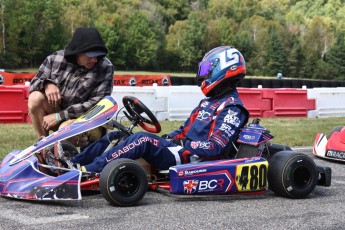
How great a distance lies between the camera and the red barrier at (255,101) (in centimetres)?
1215

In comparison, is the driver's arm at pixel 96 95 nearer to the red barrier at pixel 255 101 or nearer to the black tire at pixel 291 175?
the black tire at pixel 291 175

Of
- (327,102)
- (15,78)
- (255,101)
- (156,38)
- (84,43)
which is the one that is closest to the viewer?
(84,43)

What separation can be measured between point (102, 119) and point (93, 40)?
0.86 m

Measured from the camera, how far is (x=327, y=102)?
13367mm

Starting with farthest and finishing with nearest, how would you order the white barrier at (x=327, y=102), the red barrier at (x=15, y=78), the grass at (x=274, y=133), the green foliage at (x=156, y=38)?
the green foliage at (x=156, y=38), the red barrier at (x=15, y=78), the white barrier at (x=327, y=102), the grass at (x=274, y=133)

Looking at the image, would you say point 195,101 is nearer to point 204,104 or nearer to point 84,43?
point 84,43

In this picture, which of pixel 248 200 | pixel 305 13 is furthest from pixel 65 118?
pixel 305 13

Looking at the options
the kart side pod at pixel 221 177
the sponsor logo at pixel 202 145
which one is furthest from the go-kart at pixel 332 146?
the sponsor logo at pixel 202 145

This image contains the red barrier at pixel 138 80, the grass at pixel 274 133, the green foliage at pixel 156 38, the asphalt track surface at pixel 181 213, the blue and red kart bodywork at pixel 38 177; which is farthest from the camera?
the green foliage at pixel 156 38

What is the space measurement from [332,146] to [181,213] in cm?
324

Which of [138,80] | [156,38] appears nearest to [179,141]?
[138,80]

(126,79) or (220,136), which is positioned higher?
(220,136)

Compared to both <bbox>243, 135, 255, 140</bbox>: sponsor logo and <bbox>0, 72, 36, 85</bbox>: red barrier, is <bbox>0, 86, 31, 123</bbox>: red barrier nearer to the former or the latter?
<bbox>243, 135, 255, 140</bbox>: sponsor logo

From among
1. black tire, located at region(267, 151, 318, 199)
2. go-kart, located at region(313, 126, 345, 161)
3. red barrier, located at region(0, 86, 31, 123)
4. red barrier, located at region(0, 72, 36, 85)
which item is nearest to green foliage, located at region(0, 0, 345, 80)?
red barrier, located at region(0, 72, 36, 85)
